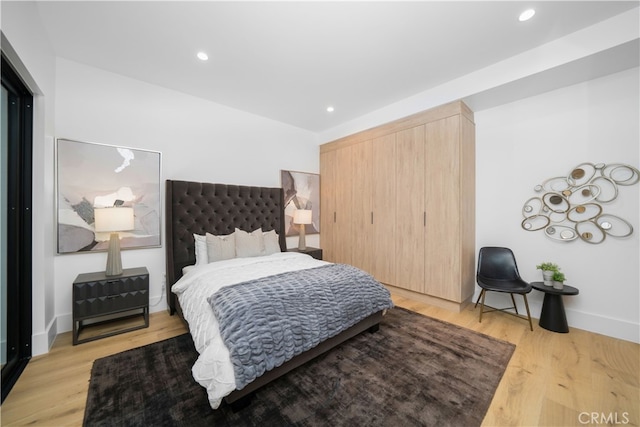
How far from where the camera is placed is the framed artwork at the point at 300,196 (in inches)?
170

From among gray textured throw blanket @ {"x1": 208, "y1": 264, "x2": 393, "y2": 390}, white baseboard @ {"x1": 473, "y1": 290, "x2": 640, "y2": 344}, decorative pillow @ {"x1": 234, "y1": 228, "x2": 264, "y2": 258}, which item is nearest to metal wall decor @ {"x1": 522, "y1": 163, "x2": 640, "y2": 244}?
white baseboard @ {"x1": 473, "y1": 290, "x2": 640, "y2": 344}

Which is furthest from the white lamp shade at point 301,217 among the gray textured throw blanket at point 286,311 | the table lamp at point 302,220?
the gray textured throw blanket at point 286,311

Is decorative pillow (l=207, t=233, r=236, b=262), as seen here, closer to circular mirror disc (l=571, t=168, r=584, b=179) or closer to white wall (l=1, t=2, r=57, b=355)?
white wall (l=1, t=2, r=57, b=355)

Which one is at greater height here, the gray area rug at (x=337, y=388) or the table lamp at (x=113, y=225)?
the table lamp at (x=113, y=225)

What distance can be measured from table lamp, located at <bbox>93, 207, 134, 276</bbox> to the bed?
0.54m

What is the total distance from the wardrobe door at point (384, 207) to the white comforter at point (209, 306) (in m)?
1.35

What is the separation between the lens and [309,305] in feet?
6.38

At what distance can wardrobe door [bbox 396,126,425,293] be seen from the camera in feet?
11.0

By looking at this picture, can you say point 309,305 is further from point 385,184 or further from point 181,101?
point 181,101

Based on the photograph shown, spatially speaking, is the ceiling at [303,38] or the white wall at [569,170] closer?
the ceiling at [303,38]

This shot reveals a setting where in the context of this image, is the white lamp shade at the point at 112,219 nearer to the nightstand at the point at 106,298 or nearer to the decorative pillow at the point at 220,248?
the nightstand at the point at 106,298

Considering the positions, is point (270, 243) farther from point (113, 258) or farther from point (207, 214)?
point (113, 258)

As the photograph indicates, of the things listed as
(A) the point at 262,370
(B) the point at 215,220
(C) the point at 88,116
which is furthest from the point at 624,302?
(C) the point at 88,116

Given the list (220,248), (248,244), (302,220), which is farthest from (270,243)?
(302,220)
